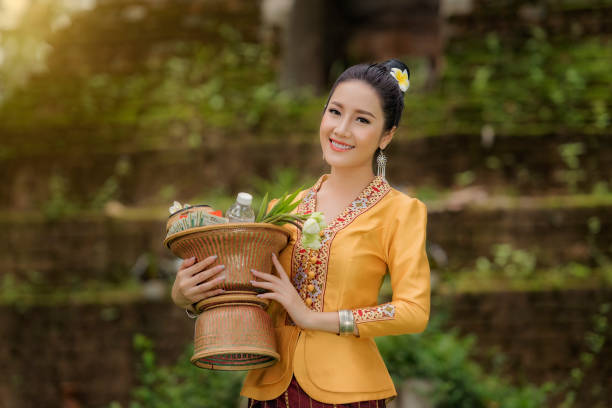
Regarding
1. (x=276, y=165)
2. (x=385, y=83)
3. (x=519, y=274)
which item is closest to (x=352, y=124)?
(x=385, y=83)

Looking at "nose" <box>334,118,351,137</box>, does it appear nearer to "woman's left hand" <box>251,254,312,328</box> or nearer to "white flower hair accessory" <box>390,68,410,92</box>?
"white flower hair accessory" <box>390,68,410,92</box>

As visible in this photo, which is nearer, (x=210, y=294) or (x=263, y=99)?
(x=210, y=294)

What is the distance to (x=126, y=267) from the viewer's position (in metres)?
6.44

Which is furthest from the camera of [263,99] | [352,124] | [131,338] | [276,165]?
[263,99]

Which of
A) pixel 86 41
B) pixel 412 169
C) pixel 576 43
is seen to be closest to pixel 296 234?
pixel 412 169

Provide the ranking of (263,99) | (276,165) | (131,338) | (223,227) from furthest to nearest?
(263,99), (276,165), (131,338), (223,227)

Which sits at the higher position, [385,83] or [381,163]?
[385,83]

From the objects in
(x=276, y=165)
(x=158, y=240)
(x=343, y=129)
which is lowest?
(x=343, y=129)

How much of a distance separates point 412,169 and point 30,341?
3670mm

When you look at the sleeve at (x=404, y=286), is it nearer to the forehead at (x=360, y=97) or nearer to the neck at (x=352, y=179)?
the neck at (x=352, y=179)

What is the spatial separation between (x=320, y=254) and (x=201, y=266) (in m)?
0.40

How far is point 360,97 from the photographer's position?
2.43m

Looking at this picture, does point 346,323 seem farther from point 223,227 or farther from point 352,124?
point 352,124

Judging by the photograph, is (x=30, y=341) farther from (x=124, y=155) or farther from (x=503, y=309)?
(x=503, y=309)
